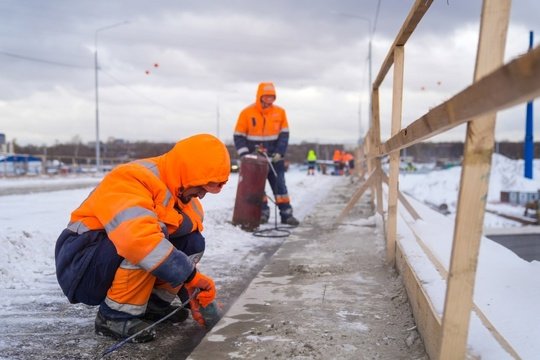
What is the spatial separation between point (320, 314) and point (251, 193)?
3.72 m

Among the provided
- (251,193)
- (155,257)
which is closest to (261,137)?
(251,193)

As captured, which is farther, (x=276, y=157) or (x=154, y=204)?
(x=276, y=157)

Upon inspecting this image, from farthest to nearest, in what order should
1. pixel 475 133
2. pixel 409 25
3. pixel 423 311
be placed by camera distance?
pixel 409 25 → pixel 423 311 → pixel 475 133

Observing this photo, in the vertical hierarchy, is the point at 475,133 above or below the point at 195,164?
above

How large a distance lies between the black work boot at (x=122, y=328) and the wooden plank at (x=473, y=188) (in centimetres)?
163

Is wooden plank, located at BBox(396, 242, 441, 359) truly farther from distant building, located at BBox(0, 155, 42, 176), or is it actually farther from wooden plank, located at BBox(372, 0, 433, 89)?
distant building, located at BBox(0, 155, 42, 176)

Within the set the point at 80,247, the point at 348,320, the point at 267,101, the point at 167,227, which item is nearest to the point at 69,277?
the point at 80,247

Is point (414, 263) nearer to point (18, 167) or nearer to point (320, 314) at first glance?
point (320, 314)

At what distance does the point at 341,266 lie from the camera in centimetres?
393

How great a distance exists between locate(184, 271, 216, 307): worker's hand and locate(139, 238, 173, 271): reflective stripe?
29 cm

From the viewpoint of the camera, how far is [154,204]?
103 inches

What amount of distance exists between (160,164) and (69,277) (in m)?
0.72

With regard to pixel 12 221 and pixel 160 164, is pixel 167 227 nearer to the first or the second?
pixel 160 164

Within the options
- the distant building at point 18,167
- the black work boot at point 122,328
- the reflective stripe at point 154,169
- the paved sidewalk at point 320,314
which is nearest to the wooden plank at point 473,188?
the paved sidewalk at point 320,314
